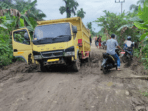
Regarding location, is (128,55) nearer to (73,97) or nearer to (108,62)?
(108,62)

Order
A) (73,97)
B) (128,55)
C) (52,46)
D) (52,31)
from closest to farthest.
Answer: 1. (73,97)
2. (52,46)
3. (52,31)
4. (128,55)

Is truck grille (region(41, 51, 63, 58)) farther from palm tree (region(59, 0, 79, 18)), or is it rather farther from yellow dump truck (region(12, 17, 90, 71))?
palm tree (region(59, 0, 79, 18))

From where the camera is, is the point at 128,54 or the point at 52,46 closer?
the point at 52,46

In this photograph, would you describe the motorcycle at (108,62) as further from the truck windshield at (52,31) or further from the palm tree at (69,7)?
the palm tree at (69,7)

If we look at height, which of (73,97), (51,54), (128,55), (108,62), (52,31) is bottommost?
(73,97)

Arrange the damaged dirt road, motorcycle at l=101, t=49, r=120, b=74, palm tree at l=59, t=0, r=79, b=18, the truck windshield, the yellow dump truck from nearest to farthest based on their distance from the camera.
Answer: the damaged dirt road
motorcycle at l=101, t=49, r=120, b=74
the yellow dump truck
the truck windshield
palm tree at l=59, t=0, r=79, b=18

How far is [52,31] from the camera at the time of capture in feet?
21.0

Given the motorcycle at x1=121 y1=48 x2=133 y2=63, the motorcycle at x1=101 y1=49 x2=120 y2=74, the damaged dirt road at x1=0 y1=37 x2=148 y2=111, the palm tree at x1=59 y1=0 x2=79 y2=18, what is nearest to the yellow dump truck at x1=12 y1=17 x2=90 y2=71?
the motorcycle at x1=101 y1=49 x2=120 y2=74

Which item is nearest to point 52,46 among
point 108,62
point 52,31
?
point 52,31

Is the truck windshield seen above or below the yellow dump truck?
above

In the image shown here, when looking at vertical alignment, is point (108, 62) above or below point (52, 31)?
below

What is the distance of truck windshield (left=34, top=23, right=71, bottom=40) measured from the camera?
6309 mm

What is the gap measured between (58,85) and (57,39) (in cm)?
226

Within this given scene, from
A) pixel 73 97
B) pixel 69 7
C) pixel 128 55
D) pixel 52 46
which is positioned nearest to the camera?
pixel 73 97
